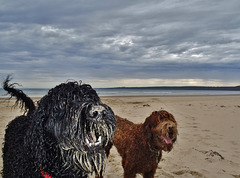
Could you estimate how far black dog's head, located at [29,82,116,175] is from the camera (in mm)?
1813

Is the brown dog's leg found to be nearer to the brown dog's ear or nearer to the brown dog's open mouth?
the brown dog's open mouth

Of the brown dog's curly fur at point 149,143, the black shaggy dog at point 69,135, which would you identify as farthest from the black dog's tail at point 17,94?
the brown dog's curly fur at point 149,143

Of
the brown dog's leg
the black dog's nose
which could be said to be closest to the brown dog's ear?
the brown dog's leg

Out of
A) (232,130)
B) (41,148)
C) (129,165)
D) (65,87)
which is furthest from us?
(232,130)

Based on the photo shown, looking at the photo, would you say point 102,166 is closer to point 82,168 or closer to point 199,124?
point 82,168

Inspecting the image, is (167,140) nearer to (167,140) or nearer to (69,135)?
(167,140)

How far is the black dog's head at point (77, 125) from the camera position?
1813mm

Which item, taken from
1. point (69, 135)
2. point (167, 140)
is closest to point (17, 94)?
point (69, 135)

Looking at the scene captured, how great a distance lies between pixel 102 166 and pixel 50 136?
577mm

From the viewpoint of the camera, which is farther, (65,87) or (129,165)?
(129,165)

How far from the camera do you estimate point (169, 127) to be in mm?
3688

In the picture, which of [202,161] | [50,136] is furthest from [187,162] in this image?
[50,136]

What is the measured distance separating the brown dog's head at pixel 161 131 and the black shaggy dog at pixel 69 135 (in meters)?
1.89

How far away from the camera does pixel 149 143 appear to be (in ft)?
13.0
